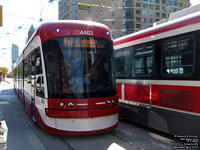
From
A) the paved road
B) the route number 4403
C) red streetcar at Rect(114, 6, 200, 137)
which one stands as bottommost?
Answer: the paved road

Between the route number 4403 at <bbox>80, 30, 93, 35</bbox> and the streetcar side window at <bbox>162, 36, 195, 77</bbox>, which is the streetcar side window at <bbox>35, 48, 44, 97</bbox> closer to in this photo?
the route number 4403 at <bbox>80, 30, 93, 35</bbox>

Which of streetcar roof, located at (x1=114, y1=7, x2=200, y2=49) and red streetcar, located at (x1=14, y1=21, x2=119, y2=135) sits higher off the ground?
streetcar roof, located at (x1=114, y1=7, x2=200, y2=49)

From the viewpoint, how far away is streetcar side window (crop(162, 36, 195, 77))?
541cm

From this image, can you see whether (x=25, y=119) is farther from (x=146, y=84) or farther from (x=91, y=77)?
(x=146, y=84)

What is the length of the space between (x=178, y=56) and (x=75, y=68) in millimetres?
2636

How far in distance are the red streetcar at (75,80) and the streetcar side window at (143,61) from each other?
3.98 ft

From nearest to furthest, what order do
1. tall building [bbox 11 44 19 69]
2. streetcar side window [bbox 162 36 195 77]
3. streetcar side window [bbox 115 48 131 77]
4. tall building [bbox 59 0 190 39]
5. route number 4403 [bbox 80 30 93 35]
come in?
1. streetcar side window [bbox 162 36 195 77]
2. route number 4403 [bbox 80 30 93 35]
3. streetcar side window [bbox 115 48 131 77]
4. tall building [bbox 11 44 19 69]
5. tall building [bbox 59 0 190 39]

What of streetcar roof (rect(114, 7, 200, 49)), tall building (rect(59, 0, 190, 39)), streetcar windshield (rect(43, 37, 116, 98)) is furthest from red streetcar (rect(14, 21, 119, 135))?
tall building (rect(59, 0, 190, 39))

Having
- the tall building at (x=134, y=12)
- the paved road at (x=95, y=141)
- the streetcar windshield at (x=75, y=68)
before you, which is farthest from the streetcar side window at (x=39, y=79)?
the tall building at (x=134, y=12)

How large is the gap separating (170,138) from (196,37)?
280 centimetres

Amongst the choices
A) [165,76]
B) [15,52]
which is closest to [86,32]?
[165,76]

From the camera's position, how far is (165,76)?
20.2ft

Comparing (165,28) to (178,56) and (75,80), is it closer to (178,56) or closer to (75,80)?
(178,56)

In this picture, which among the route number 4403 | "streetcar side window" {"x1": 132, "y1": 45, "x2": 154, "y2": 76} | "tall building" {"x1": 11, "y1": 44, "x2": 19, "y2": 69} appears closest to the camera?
the route number 4403
